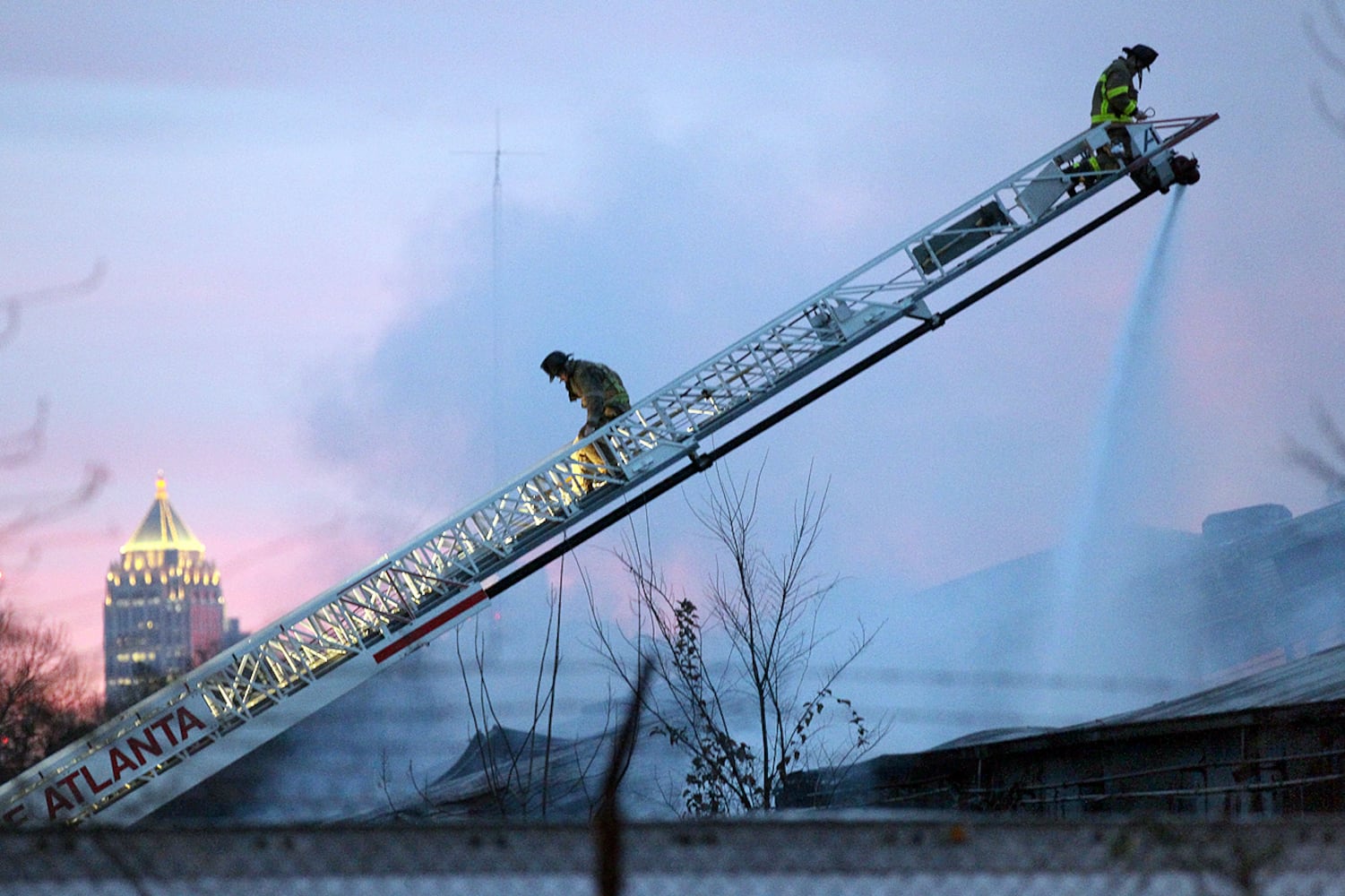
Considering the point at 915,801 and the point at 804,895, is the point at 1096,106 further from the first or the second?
the point at 804,895

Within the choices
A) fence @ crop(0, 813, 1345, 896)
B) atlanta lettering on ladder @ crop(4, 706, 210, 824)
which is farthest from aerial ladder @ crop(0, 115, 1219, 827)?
fence @ crop(0, 813, 1345, 896)

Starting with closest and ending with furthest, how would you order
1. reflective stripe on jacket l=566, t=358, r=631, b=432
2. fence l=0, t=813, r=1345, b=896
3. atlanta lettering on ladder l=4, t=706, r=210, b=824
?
fence l=0, t=813, r=1345, b=896, atlanta lettering on ladder l=4, t=706, r=210, b=824, reflective stripe on jacket l=566, t=358, r=631, b=432

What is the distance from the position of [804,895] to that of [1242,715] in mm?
11704

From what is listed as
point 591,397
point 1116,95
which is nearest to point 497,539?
point 591,397

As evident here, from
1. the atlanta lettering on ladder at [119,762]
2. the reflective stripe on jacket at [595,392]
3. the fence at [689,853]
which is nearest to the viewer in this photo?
the fence at [689,853]

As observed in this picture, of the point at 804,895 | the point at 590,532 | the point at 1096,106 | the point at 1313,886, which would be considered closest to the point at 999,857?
the point at 804,895

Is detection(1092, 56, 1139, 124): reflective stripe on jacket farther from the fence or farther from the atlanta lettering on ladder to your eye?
the fence

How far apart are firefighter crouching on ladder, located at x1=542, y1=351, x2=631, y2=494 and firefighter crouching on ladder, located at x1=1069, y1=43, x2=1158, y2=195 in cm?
570

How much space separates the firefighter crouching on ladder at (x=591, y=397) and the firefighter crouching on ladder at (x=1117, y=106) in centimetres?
570

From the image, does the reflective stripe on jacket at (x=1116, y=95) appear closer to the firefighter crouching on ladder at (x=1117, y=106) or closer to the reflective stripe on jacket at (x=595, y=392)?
the firefighter crouching on ladder at (x=1117, y=106)

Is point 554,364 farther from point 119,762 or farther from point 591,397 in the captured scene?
point 119,762

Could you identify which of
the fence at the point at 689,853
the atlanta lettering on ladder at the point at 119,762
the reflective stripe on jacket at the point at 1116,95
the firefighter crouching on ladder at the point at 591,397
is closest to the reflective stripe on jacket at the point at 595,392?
the firefighter crouching on ladder at the point at 591,397

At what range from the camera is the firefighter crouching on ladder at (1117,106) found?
17734 mm

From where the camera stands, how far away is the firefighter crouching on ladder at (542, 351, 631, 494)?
17.5 metres
